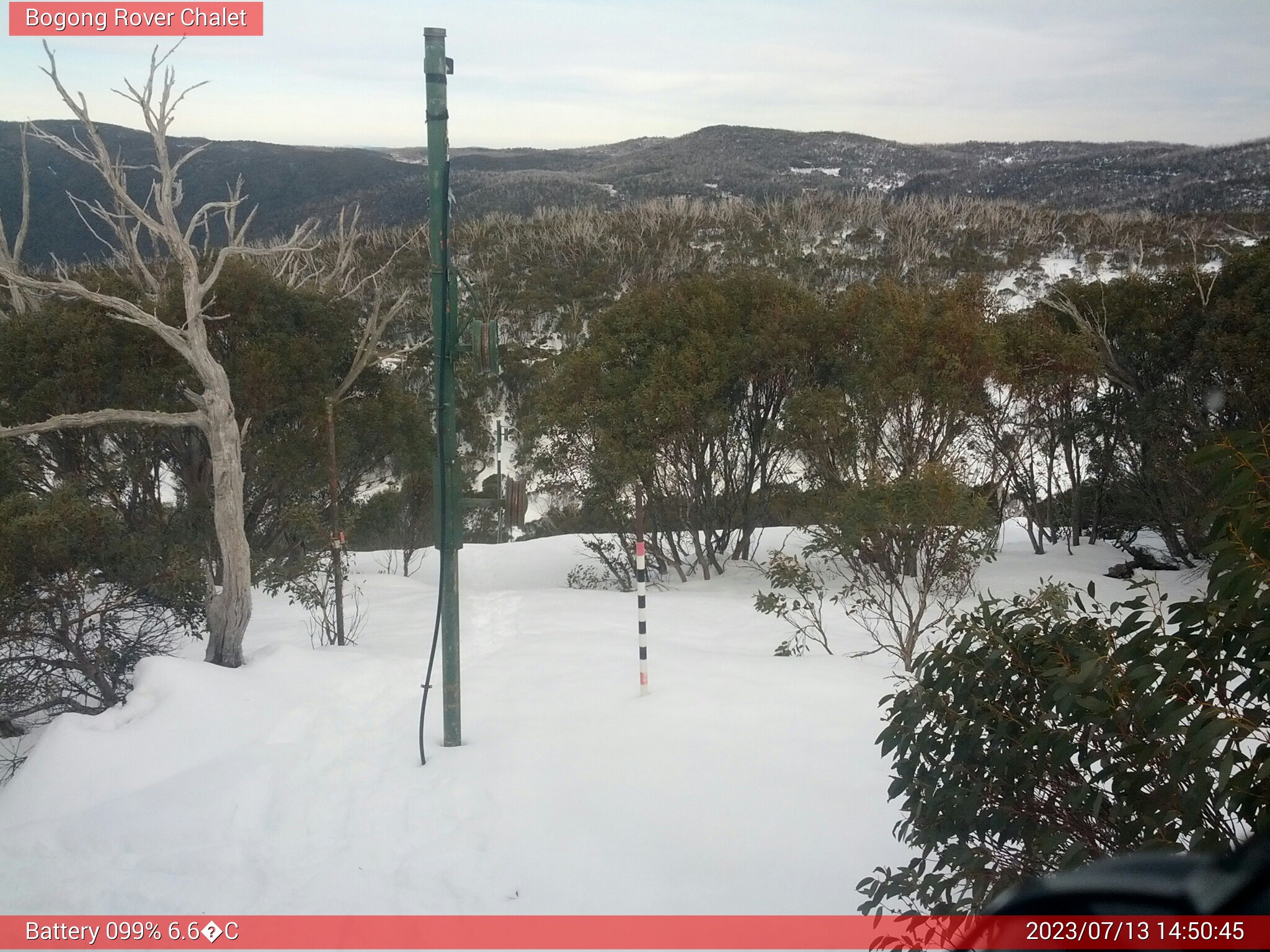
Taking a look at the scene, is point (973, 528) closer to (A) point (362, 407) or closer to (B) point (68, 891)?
(B) point (68, 891)

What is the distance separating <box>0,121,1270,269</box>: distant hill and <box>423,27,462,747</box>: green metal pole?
85.7ft

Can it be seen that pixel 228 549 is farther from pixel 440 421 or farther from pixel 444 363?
pixel 444 363

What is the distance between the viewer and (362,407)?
13.5 metres

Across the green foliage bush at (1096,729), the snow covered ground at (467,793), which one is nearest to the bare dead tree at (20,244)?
the snow covered ground at (467,793)

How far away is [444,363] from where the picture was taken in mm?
5047

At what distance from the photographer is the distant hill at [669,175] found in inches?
1387

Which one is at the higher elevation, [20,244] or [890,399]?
[20,244]

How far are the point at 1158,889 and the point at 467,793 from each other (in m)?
4.02

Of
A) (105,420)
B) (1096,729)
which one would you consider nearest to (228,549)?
(105,420)

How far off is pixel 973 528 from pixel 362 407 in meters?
8.78

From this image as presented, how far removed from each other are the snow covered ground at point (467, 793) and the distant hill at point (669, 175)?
84.9 feet

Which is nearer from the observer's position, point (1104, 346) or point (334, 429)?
point (334, 429)

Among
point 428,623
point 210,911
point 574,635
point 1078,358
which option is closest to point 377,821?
point 210,911
